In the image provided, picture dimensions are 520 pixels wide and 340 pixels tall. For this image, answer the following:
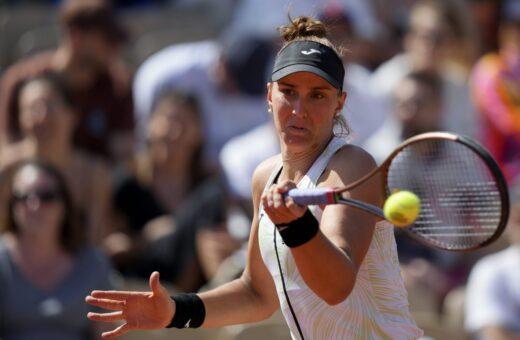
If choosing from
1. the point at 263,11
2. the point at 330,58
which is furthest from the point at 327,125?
the point at 263,11

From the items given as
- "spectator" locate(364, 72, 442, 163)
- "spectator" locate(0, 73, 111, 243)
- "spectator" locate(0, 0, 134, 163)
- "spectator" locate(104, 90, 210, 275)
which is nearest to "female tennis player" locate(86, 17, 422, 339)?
"spectator" locate(0, 73, 111, 243)

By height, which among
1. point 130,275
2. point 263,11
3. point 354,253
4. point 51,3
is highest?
point 51,3

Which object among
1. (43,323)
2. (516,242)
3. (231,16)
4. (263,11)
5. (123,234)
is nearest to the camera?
(43,323)

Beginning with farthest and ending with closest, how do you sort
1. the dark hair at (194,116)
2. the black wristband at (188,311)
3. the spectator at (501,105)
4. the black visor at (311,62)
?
the spectator at (501,105) < the dark hair at (194,116) < the black wristband at (188,311) < the black visor at (311,62)

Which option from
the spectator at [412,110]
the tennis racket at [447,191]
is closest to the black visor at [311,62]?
the tennis racket at [447,191]

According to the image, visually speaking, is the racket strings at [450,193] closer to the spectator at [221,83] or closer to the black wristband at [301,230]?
the black wristband at [301,230]

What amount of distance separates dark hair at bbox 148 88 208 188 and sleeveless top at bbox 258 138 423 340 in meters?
3.79

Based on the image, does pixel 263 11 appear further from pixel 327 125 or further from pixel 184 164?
pixel 327 125

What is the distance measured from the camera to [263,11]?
8.52 m

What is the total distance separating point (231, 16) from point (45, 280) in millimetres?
3877

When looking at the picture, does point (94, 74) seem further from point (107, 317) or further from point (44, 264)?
point (107, 317)

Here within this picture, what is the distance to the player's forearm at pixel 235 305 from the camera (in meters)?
3.85

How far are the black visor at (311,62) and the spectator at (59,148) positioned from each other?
3.46 m

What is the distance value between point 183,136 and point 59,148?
876 millimetres
